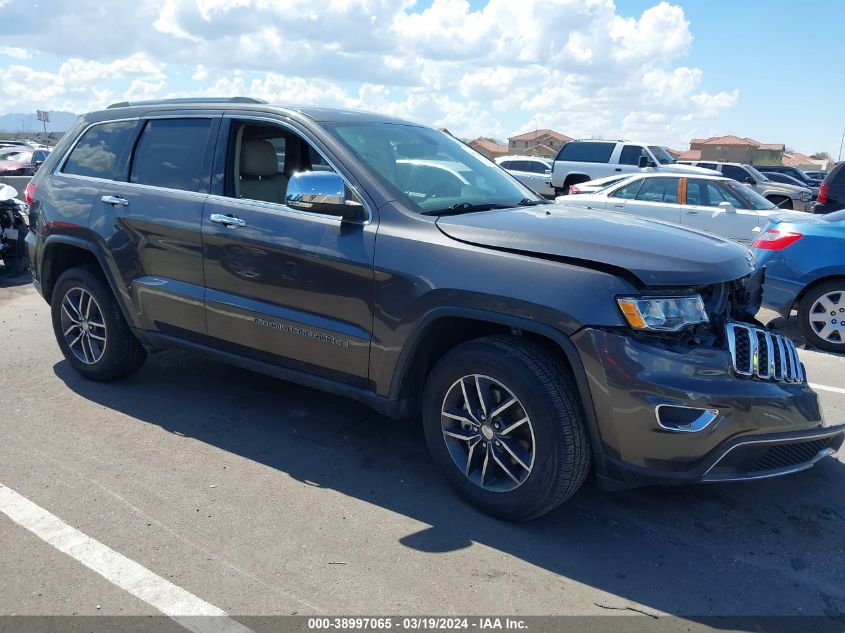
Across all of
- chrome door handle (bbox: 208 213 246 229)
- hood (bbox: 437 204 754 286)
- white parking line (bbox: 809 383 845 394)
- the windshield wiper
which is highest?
the windshield wiper

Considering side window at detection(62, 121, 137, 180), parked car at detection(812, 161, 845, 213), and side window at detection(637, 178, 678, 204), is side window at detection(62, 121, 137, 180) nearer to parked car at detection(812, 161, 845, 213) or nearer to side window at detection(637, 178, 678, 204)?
side window at detection(637, 178, 678, 204)

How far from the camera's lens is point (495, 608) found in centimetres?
284

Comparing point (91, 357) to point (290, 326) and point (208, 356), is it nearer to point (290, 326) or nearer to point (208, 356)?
point (208, 356)

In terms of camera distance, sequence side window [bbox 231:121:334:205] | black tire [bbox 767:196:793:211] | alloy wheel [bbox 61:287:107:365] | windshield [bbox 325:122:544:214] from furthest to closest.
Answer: black tire [bbox 767:196:793:211] → alloy wheel [bbox 61:287:107:365] → side window [bbox 231:121:334:205] → windshield [bbox 325:122:544:214]

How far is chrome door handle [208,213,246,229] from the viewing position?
4.13 meters

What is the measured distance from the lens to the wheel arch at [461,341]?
313 cm

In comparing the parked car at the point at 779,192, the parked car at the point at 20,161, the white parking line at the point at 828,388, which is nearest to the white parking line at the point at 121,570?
the white parking line at the point at 828,388

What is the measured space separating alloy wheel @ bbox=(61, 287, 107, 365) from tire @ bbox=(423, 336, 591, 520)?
2.72m

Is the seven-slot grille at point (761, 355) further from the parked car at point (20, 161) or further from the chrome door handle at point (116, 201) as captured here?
the parked car at point (20, 161)

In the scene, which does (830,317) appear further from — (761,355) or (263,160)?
(263,160)

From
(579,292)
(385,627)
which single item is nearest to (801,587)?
(579,292)

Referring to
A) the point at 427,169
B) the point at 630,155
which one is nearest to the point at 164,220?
the point at 427,169

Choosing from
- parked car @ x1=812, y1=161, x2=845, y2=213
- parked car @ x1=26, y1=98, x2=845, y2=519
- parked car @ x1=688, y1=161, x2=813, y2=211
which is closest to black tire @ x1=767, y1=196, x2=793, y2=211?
parked car @ x1=688, y1=161, x2=813, y2=211

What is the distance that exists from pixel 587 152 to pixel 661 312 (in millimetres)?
17237
